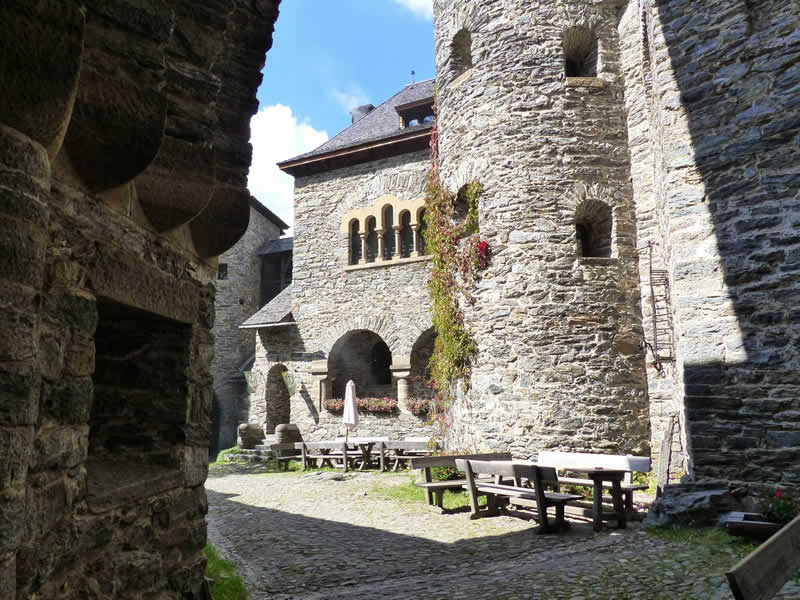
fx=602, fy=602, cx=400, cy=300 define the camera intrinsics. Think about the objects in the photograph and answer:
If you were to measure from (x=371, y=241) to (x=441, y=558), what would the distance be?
10953 millimetres

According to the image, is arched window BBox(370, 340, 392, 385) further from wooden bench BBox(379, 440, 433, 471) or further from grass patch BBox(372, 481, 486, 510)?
grass patch BBox(372, 481, 486, 510)

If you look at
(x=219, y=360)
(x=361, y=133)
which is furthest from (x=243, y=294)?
(x=361, y=133)

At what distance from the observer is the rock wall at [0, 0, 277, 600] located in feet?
5.76

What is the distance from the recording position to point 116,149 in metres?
2.32

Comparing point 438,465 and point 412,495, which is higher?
point 438,465

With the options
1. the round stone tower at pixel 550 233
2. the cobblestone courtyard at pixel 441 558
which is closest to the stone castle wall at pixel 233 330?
the round stone tower at pixel 550 233

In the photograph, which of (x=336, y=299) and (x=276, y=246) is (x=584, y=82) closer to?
(x=336, y=299)

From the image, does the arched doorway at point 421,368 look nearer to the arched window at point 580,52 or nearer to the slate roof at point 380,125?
the slate roof at point 380,125

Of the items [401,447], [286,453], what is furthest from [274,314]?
[401,447]

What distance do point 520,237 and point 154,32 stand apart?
745 cm

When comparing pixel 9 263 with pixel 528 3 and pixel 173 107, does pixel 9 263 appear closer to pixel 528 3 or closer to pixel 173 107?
pixel 173 107

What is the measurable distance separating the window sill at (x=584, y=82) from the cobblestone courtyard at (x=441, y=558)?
683cm

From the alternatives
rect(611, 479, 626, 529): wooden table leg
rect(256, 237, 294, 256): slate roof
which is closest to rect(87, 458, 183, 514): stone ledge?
rect(611, 479, 626, 529): wooden table leg

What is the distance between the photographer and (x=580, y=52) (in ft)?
34.4
